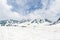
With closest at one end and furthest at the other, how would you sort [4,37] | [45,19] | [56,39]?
1. [56,39]
2. [4,37]
3. [45,19]

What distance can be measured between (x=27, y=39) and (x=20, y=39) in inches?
17.0

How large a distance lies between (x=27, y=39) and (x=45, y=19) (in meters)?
12.1

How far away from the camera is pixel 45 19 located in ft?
67.2

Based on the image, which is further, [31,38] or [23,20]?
[23,20]

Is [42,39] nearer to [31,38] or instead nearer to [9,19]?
[31,38]

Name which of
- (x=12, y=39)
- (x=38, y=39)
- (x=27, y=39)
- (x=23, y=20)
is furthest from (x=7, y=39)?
(x=23, y=20)

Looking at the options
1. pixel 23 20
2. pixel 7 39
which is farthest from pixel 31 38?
pixel 23 20

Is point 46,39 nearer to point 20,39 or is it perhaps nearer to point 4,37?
point 20,39

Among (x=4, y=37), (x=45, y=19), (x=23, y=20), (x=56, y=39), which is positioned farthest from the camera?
(x=23, y=20)

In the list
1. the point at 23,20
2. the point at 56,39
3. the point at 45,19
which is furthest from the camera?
the point at 23,20

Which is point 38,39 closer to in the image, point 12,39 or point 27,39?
point 27,39

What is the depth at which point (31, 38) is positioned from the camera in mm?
8805

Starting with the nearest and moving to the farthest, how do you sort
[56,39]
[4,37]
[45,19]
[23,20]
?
[56,39] < [4,37] < [45,19] < [23,20]

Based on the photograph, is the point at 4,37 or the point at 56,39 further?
the point at 4,37
